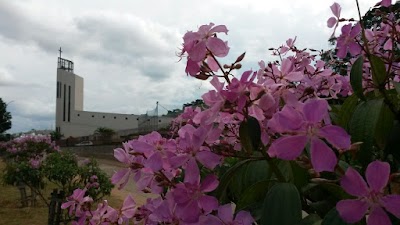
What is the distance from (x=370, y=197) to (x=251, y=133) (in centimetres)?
17

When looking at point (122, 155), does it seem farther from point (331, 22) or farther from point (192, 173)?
point (331, 22)

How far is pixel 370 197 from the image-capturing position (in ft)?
1.48

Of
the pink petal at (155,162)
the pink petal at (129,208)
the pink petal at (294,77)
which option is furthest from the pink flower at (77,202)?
the pink petal at (294,77)

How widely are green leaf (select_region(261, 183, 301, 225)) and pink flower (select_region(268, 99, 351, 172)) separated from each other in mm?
65

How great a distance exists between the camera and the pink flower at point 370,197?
1.46 feet

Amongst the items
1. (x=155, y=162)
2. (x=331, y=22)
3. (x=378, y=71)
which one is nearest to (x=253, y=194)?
(x=155, y=162)

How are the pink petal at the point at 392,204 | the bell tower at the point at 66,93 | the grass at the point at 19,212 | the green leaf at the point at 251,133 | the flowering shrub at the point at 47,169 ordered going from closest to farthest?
the pink petal at the point at 392,204 → the green leaf at the point at 251,133 → the flowering shrub at the point at 47,169 → the grass at the point at 19,212 → the bell tower at the point at 66,93

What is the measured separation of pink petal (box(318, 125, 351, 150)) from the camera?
1.50 feet

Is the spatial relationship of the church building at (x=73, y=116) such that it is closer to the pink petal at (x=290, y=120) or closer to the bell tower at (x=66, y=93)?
the bell tower at (x=66, y=93)

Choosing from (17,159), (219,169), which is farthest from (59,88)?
(219,169)

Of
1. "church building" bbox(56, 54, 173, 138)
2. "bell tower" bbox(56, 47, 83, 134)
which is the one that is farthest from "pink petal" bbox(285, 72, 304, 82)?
"bell tower" bbox(56, 47, 83, 134)

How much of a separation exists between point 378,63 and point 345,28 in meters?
0.14

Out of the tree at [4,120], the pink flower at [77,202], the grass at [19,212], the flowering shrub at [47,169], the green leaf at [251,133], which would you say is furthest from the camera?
the tree at [4,120]

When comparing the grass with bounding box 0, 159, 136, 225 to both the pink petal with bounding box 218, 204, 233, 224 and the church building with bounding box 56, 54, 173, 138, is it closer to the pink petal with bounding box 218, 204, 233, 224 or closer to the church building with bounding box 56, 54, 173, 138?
the pink petal with bounding box 218, 204, 233, 224
